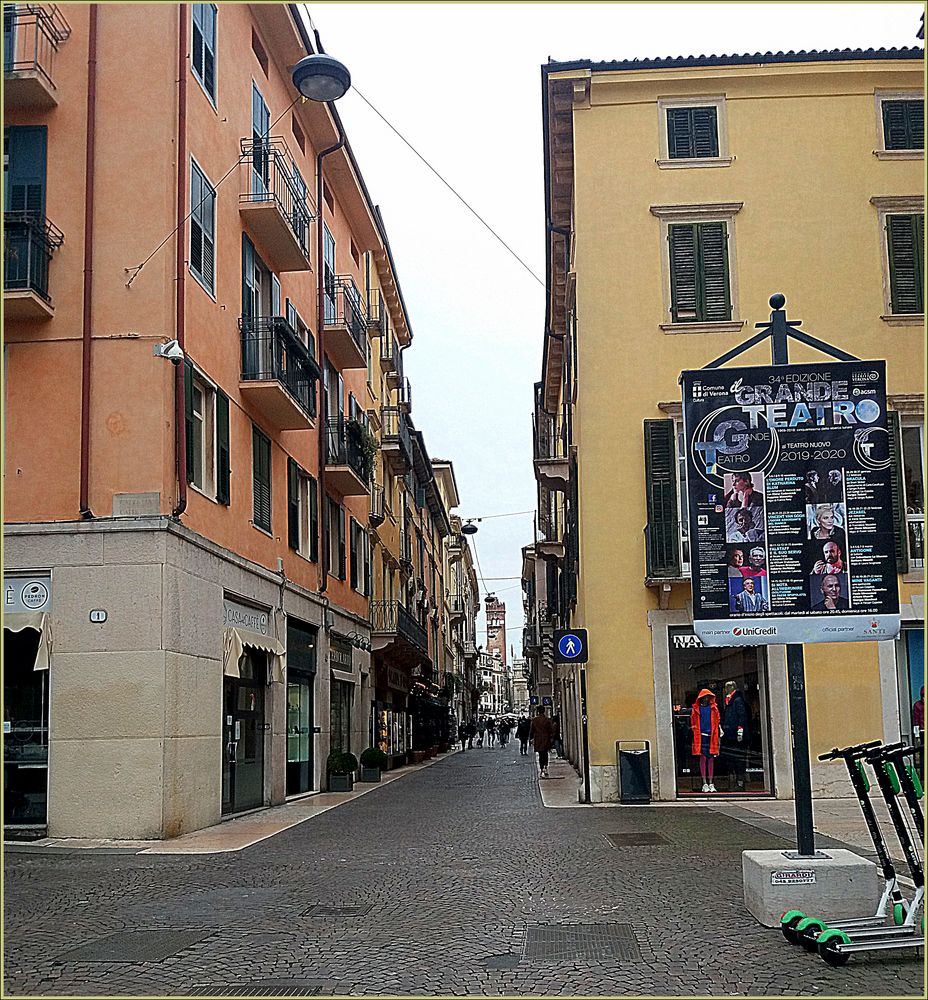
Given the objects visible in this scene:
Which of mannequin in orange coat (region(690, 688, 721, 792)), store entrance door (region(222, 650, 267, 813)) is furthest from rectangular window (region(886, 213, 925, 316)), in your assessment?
store entrance door (region(222, 650, 267, 813))

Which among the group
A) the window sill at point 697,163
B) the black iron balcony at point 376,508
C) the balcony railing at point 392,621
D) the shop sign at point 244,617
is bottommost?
the shop sign at point 244,617

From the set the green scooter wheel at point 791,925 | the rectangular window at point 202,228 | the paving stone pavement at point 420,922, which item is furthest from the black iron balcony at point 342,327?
the green scooter wheel at point 791,925

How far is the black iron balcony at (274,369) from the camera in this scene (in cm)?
2078

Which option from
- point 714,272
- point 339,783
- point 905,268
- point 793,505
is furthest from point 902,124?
point 339,783

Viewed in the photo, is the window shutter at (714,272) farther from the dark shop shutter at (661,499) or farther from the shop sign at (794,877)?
the shop sign at (794,877)

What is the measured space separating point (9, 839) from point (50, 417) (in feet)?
17.8

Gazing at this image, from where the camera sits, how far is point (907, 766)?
774 centimetres

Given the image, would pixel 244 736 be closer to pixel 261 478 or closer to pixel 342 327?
pixel 261 478

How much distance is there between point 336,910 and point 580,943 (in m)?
2.40

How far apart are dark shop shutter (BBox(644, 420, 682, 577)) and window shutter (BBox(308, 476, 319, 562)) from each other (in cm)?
825

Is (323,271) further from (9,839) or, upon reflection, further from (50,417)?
(9,839)

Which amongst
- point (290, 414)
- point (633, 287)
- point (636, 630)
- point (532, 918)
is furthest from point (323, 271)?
point (532, 918)

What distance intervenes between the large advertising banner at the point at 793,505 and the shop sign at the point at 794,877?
1.61 metres

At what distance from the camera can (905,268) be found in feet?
70.4
